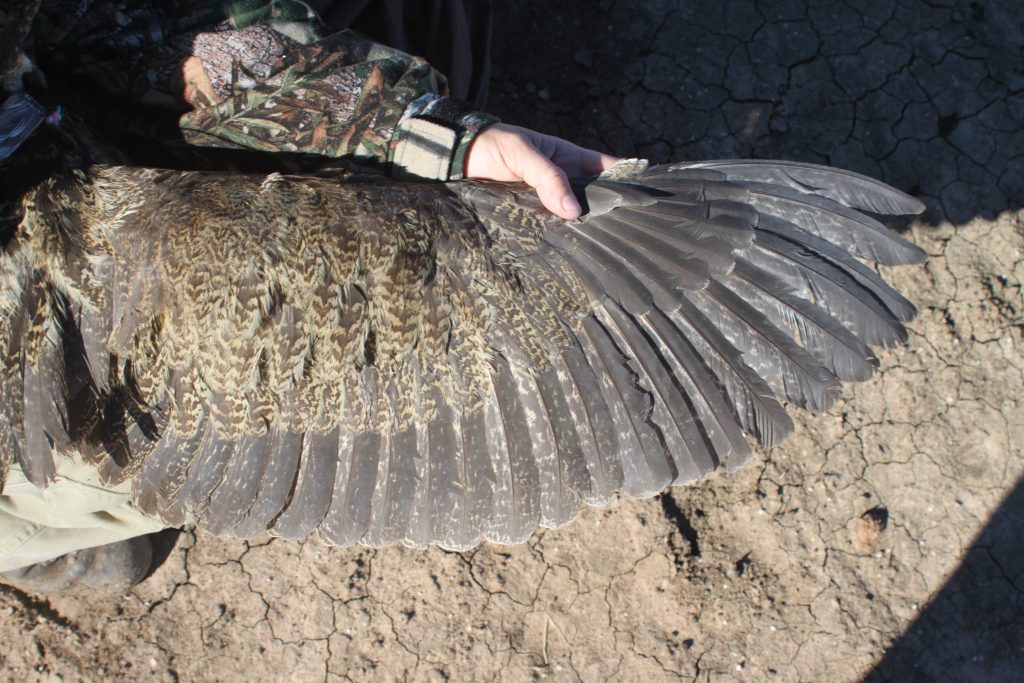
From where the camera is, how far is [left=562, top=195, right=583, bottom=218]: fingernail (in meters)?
1.84

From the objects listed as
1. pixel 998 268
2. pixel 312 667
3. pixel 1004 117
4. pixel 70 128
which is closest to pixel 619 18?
pixel 1004 117

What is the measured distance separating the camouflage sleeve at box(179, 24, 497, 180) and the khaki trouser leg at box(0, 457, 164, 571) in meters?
1.05

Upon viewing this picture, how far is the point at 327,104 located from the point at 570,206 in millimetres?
805

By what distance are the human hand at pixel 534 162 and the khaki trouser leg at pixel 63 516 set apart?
4.64 feet

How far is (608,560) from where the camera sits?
2941 mm

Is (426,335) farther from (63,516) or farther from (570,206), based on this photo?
(63,516)

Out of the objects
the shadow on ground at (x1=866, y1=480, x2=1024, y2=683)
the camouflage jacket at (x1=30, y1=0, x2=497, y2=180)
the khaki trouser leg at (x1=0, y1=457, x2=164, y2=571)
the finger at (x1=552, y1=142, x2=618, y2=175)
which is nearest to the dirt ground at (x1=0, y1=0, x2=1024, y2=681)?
the shadow on ground at (x1=866, y1=480, x2=1024, y2=683)

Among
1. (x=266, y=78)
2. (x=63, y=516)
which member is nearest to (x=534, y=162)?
(x=266, y=78)

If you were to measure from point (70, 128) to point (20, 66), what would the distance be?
7.7 inches

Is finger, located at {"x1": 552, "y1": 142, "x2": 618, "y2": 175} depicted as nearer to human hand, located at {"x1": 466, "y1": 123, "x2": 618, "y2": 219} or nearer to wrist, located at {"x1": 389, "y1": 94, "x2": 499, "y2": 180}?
human hand, located at {"x1": 466, "y1": 123, "x2": 618, "y2": 219}

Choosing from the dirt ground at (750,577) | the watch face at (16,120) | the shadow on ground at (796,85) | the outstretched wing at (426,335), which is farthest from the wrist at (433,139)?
the dirt ground at (750,577)

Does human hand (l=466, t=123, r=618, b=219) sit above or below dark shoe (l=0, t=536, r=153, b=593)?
above

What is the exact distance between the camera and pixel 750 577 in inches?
115

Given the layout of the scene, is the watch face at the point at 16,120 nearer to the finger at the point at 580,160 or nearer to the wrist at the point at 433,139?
the wrist at the point at 433,139
